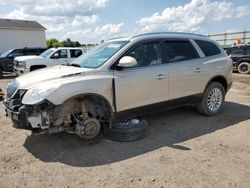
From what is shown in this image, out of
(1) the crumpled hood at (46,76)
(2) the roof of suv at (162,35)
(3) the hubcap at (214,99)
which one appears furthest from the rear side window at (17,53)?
(3) the hubcap at (214,99)

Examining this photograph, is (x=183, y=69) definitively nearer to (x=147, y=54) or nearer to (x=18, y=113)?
(x=147, y=54)

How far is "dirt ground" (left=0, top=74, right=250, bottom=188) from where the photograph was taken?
3.58 meters

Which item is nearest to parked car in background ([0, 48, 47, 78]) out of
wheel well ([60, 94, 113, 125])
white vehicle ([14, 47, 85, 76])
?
white vehicle ([14, 47, 85, 76])

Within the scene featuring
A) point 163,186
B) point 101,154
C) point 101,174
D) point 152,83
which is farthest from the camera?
point 152,83

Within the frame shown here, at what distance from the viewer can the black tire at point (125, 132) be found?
489 centimetres

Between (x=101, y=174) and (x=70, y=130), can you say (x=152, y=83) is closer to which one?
(x=70, y=130)

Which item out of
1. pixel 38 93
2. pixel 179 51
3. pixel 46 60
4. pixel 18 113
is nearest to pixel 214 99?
pixel 179 51

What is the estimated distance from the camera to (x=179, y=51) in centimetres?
573

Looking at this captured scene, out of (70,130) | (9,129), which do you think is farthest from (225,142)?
(9,129)

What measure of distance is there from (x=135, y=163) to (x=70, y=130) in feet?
4.34

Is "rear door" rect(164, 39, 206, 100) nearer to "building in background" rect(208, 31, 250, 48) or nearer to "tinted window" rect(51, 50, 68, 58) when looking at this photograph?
"tinted window" rect(51, 50, 68, 58)

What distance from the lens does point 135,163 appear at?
406 centimetres

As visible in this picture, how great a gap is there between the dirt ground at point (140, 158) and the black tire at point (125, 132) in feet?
0.40

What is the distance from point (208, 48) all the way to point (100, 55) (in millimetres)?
2718
